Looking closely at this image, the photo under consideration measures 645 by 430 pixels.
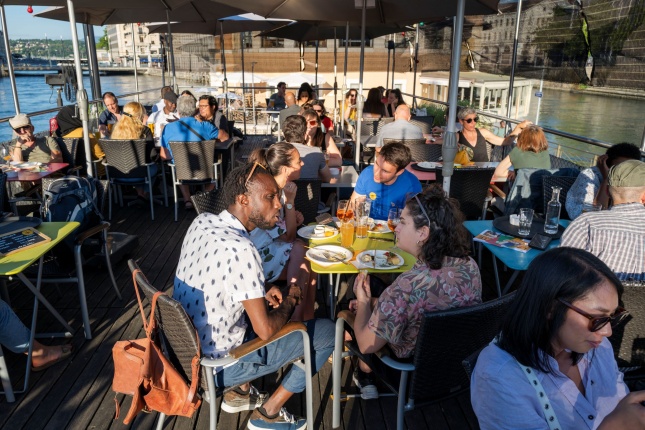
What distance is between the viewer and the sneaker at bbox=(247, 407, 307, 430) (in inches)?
94.6

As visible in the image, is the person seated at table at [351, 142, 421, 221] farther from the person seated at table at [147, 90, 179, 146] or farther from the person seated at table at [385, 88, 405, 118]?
the person seated at table at [385, 88, 405, 118]

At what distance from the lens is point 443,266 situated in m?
1.96

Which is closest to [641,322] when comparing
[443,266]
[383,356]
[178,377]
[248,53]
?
[443,266]

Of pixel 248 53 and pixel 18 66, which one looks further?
pixel 18 66

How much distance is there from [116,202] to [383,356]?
5301 millimetres

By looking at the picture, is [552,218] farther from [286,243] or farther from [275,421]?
[275,421]

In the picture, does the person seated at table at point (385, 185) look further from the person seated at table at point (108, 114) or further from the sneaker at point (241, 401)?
the person seated at table at point (108, 114)

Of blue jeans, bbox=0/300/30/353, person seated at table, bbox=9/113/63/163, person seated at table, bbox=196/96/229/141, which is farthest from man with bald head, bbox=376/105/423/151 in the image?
blue jeans, bbox=0/300/30/353

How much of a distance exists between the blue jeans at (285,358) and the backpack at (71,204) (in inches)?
68.4

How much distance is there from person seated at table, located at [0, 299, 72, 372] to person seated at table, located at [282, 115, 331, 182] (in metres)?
2.43

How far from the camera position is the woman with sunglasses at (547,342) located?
1.24 meters

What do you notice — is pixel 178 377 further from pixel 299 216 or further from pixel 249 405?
pixel 299 216

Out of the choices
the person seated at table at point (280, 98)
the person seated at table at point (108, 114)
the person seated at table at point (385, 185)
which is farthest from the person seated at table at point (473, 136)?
the person seated at table at point (280, 98)

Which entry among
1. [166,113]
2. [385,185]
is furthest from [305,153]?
[166,113]
